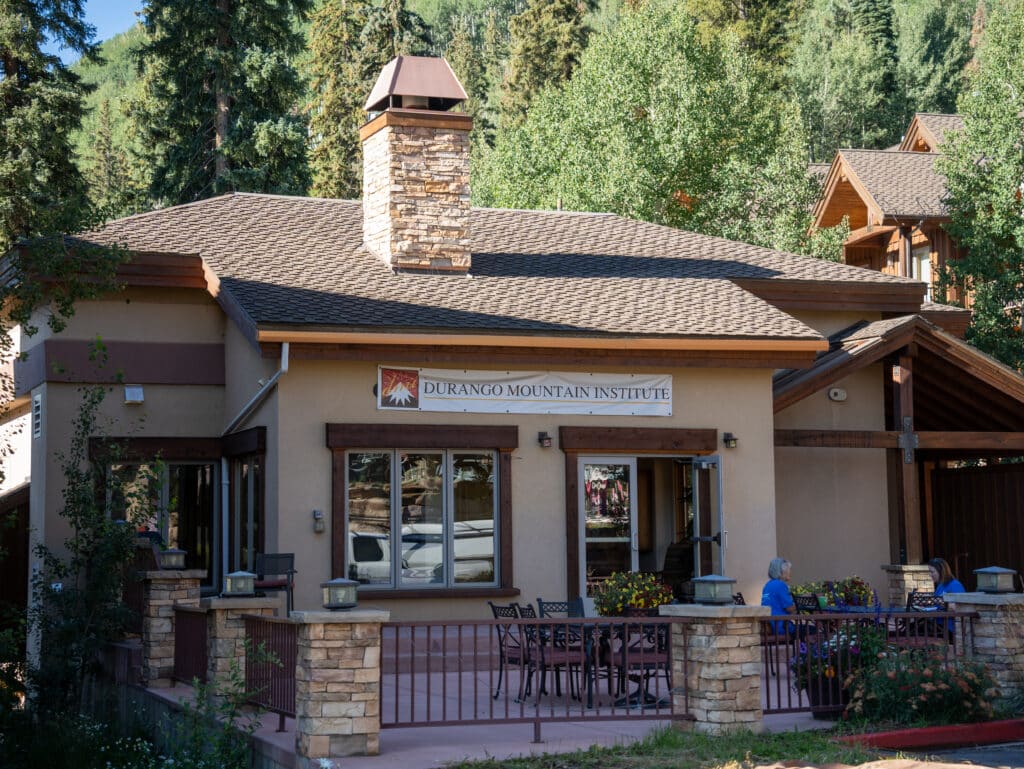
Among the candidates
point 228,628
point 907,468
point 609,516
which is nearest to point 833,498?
point 907,468

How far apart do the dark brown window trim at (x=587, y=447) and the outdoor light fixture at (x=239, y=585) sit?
5.59 meters

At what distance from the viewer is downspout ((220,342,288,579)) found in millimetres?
15095

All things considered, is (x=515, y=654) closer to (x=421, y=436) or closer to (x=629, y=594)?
(x=629, y=594)

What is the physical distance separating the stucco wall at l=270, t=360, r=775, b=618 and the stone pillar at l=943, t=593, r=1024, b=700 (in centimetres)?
505

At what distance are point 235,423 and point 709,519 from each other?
633 cm

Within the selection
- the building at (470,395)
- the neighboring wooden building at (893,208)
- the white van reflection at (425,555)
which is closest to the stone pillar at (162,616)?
the building at (470,395)

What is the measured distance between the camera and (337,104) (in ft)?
160

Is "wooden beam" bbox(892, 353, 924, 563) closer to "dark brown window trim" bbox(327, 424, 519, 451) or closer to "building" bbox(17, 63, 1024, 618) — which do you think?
"building" bbox(17, 63, 1024, 618)

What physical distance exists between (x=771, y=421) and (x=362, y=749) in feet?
30.5

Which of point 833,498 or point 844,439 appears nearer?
point 844,439

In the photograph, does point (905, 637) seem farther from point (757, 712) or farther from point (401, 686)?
point (401, 686)

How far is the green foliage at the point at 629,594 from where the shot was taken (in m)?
14.3

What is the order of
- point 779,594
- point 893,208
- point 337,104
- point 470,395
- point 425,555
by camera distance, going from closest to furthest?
point 779,594 → point 425,555 → point 470,395 → point 893,208 → point 337,104

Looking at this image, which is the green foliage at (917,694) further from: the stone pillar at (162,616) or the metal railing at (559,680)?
the stone pillar at (162,616)
